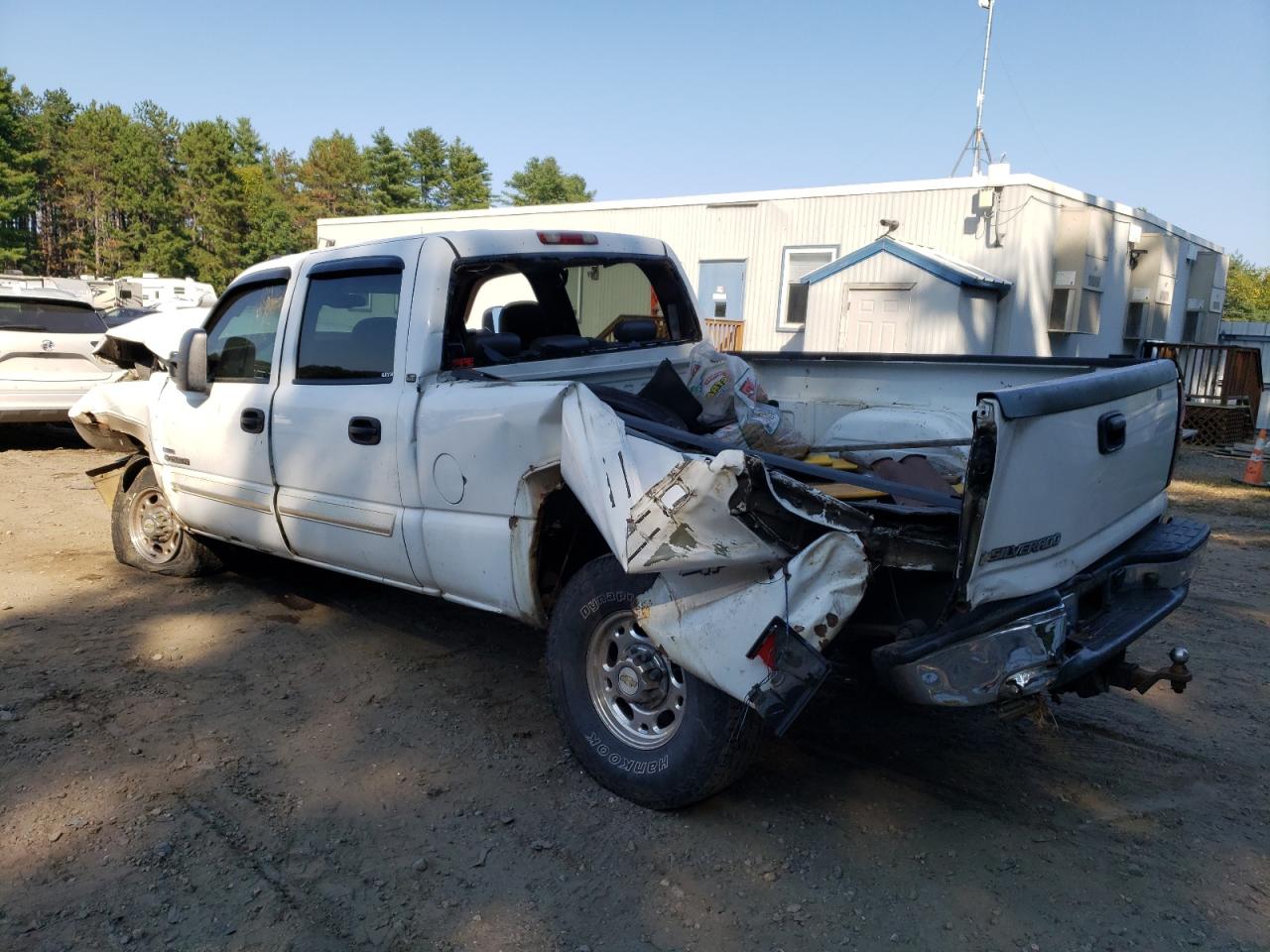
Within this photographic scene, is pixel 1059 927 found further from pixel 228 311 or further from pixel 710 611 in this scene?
pixel 228 311

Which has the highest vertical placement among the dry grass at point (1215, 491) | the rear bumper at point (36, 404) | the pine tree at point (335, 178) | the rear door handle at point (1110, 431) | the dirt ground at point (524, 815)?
the pine tree at point (335, 178)

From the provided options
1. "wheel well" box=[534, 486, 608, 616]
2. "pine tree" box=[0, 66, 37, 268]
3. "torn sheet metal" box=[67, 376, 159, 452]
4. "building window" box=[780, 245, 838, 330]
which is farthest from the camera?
"pine tree" box=[0, 66, 37, 268]

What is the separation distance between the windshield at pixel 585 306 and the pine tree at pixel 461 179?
6449 centimetres

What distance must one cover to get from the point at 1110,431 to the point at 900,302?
11.4m

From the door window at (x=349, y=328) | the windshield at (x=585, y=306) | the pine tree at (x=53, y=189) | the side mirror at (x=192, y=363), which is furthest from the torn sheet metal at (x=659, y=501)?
the pine tree at (x=53, y=189)

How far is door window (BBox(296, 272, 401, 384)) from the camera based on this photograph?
4.23 m

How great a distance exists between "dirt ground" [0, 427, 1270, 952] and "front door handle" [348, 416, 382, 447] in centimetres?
117

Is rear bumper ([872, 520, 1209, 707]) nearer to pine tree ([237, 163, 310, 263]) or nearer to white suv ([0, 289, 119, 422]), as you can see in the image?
white suv ([0, 289, 119, 422])

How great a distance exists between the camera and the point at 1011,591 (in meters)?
2.81

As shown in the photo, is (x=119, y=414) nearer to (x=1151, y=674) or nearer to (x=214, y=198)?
(x=1151, y=674)

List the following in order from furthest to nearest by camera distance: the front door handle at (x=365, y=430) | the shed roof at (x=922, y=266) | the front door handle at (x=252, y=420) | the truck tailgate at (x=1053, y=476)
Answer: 1. the shed roof at (x=922, y=266)
2. the front door handle at (x=252, y=420)
3. the front door handle at (x=365, y=430)
4. the truck tailgate at (x=1053, y=476)

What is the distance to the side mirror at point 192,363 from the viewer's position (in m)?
5.00

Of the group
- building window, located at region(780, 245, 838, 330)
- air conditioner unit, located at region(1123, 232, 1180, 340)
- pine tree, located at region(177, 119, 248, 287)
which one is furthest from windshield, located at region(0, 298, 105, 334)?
pine tree, located at region(177, 119, 248, 287)

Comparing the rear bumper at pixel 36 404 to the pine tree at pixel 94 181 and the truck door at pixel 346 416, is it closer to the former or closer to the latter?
the truck door at pixel 346 416
